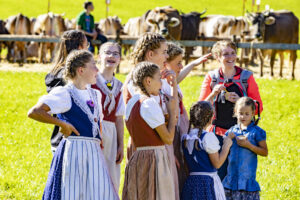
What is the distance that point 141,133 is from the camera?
4.36 m

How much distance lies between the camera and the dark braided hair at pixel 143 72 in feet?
14.1

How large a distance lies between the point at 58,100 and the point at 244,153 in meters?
1.88

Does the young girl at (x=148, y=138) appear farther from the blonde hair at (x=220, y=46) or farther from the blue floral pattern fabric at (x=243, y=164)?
the blonde hair at (x=220, y=46)

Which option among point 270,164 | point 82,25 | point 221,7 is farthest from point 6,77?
point 221,7

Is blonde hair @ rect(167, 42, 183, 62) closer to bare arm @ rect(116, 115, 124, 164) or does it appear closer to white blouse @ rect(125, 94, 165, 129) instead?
bare arm @ rect(116, 115, 124, 164)

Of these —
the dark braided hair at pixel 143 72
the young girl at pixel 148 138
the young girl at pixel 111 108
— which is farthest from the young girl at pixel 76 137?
the young girl at pixel 111 108

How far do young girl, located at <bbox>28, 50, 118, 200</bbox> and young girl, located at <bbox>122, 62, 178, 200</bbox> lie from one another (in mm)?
243

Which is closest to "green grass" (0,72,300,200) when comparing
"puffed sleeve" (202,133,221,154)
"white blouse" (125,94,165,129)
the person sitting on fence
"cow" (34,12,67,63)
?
the person sitting on fence

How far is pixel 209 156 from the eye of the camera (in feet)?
15.1

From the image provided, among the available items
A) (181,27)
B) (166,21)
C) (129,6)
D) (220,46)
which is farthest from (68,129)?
(129,6)

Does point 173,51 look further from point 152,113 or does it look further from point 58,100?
point 58,100

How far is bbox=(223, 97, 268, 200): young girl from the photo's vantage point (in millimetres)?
4973

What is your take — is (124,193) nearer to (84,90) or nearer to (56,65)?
(84,90)

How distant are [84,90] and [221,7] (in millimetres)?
54946
